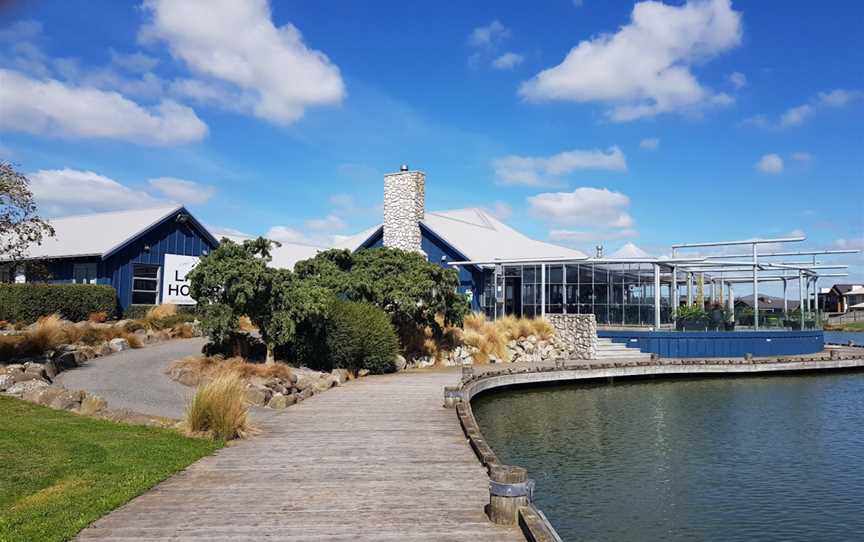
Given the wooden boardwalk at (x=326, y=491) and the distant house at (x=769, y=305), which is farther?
the distant house at (x=769, y=305)

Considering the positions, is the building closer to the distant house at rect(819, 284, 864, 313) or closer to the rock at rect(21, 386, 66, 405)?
the rock at rect(21, 386, 66, 405)

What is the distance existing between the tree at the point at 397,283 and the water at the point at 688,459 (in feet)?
12.4

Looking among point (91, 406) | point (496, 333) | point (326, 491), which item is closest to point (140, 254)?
point (496, 333)

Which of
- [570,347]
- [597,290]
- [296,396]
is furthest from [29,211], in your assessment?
[597,290]

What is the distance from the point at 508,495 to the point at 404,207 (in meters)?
25.4

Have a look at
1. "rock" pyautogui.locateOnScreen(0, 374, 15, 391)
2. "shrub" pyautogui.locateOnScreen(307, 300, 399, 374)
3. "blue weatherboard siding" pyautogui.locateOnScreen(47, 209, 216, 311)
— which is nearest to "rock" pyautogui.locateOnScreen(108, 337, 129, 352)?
"shrub" pyautogui.locateOnScreen(307, 300, 399, 374)

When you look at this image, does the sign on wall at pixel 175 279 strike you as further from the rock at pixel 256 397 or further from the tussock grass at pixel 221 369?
the rock at pixel 256 397

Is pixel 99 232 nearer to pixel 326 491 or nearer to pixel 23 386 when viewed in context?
pixel 23 386

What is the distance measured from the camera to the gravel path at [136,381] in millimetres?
12398

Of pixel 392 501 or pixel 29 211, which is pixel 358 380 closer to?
pixel 29 211

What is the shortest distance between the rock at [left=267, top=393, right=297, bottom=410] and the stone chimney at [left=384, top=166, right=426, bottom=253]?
1748cm

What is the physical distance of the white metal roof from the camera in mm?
27234

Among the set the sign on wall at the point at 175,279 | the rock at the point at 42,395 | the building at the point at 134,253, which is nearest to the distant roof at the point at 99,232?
the building at the point at 134,253

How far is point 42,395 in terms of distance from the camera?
1181 cm
